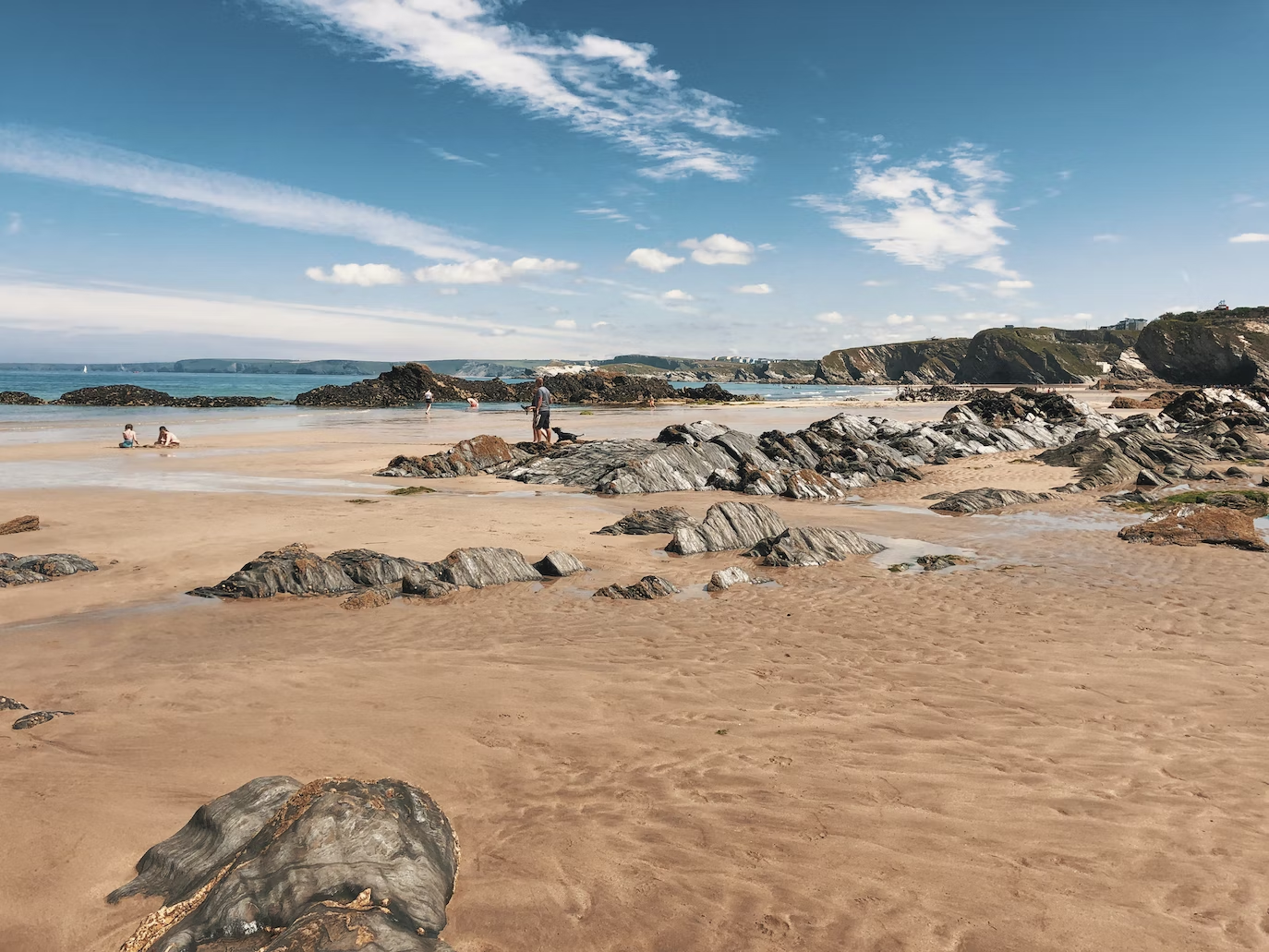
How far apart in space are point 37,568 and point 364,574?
16.1ft

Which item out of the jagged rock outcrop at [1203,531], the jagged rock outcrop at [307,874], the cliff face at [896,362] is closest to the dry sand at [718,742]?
the jagged rock outcrop at [307,874]

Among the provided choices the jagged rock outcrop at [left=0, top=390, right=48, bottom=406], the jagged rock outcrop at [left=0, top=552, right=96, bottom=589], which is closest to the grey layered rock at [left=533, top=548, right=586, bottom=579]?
the jagged rock outcrop at [left=0, top=552, right=96, bottom=589]

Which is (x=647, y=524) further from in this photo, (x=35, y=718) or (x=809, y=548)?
(x=35, y=718)

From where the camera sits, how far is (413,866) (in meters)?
3.74

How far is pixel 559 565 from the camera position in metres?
11.4

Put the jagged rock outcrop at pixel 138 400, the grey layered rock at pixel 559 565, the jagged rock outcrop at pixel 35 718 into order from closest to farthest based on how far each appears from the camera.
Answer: the jagged rock outcrop at pixel 35 718, the grey layered rock at pixel 559 565, the jagged rock outcrop at pixel 138 400

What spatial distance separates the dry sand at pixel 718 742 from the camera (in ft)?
13.2

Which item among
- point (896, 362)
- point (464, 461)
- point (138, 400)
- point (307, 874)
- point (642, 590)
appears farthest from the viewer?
point (896, 362)

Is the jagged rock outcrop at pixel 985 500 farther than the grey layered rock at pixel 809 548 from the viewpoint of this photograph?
Yes

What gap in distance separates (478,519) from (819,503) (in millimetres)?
8940

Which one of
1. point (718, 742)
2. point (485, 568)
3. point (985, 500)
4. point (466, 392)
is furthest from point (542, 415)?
point (466, 392)

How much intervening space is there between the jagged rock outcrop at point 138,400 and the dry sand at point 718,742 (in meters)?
58.6

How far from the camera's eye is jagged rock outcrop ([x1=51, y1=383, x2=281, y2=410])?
61.2m

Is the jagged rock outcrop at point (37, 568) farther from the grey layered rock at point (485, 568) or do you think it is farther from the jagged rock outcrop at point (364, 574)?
the grey layered rock at point (485, 568)
